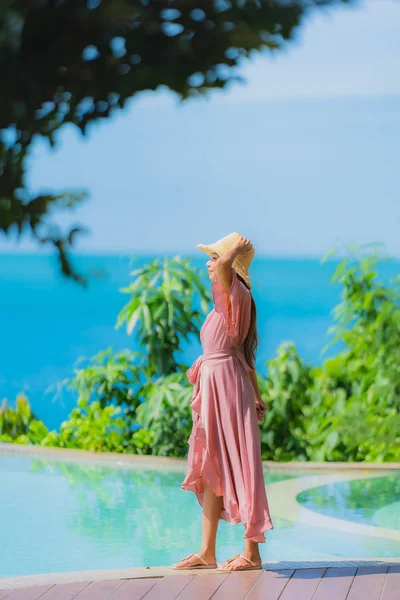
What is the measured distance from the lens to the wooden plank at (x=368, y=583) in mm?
3871

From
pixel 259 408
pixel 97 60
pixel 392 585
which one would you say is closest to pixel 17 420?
pixel 259 408

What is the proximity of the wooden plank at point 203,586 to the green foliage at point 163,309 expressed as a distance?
3674 mm

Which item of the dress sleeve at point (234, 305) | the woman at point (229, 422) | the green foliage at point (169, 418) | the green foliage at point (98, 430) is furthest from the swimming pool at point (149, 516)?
the dress sleeve at point (234, 305)

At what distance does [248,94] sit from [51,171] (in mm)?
10145

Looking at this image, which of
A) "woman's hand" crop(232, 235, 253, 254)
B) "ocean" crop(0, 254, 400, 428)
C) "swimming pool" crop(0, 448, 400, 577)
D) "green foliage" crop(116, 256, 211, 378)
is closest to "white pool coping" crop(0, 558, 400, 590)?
"swimming pool" crop(0, 448, 400, 577)

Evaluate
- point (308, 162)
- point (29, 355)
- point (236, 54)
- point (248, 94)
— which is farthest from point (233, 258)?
point (248, 94)

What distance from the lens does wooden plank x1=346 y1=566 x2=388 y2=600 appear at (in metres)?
3.87

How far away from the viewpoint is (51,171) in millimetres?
51688

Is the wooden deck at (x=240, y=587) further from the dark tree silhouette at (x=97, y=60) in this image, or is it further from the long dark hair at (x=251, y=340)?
the dark tree silhouette at (x=97, y=60)

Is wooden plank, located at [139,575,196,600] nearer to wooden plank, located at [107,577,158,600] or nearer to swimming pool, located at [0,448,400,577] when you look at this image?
wooden plank, located at [107,577,158,600]

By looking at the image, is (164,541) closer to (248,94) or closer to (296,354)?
(296,354)

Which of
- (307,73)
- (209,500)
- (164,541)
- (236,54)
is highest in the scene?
(307,73)

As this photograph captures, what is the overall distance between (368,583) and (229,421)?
82 centimetres

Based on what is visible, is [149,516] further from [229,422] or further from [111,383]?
[111,383]
